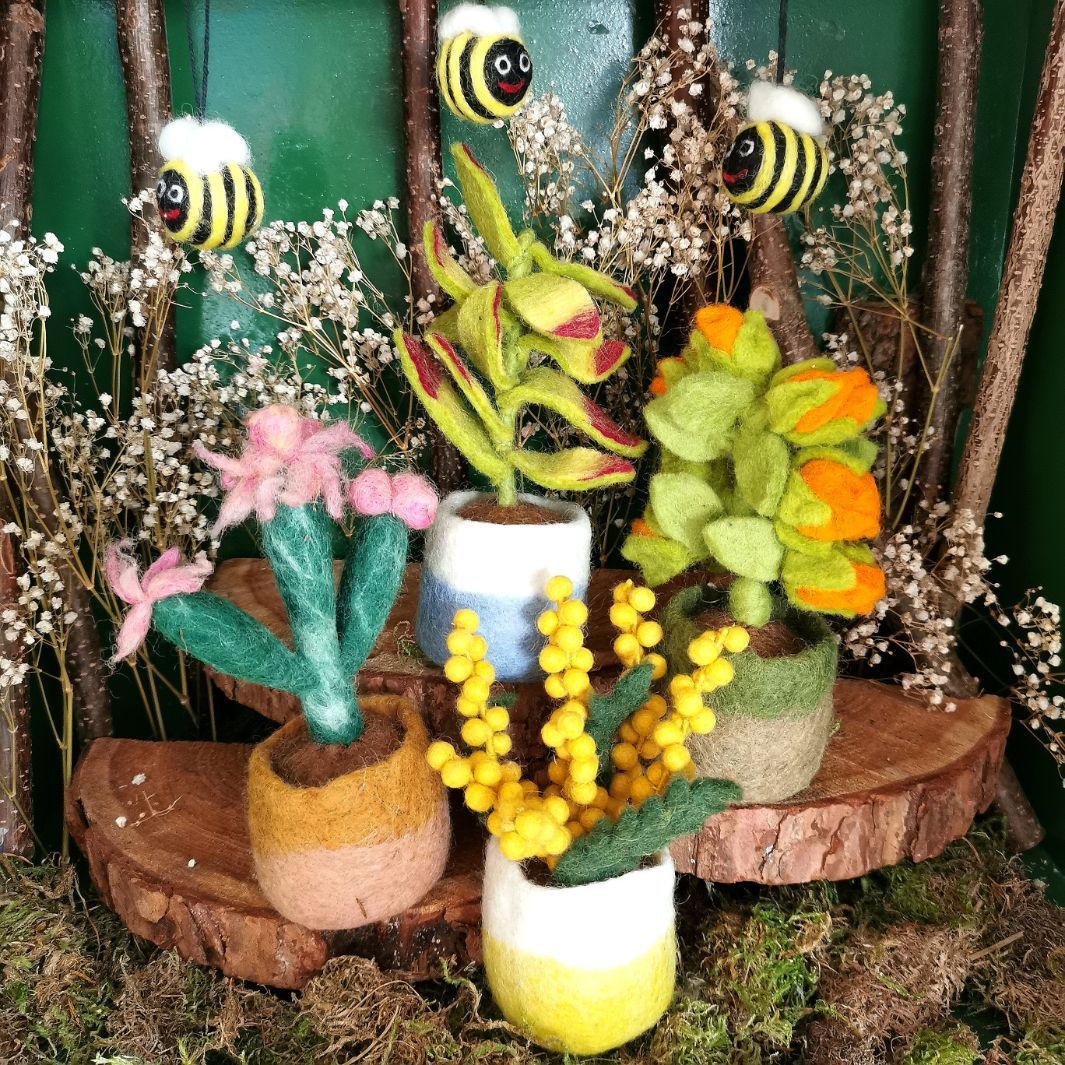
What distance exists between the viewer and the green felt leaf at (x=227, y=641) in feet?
2.91

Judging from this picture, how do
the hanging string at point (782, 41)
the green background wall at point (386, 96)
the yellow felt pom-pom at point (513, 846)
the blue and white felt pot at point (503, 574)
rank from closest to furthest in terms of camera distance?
the yellow felt pom-pom at point (513, 846)
the blue and white felt pot at point (503, 574)
the hanging string at point (782, 41)
the green background wall at point (386, 96)

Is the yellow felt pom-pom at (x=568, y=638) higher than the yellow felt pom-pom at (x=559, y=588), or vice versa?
the yellow felt pom-pom at (x=559, y=588)

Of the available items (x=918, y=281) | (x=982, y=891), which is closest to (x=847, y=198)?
(x=918, y=281)

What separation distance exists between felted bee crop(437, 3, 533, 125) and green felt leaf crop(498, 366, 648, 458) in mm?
340

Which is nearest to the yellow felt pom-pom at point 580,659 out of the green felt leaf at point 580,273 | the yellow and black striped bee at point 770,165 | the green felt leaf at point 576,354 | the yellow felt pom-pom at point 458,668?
the yellow felt pom-pom at point 458,668

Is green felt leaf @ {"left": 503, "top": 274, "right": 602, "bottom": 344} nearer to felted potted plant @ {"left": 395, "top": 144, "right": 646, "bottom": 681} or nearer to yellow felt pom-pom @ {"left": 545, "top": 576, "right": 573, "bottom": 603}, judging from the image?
felted potted plant @ {"left": 395, "top": 144, "right": 646, "bottom": 681}

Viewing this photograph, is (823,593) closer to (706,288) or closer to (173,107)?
(706,288)

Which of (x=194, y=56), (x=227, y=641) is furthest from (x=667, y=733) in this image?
(x=194, y=56)

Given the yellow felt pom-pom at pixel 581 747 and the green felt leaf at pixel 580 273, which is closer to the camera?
the yellow felt pom-pom at pixel 581 747

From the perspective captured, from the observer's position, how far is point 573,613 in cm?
92

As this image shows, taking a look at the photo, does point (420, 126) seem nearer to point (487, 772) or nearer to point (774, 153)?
point (774, 153)

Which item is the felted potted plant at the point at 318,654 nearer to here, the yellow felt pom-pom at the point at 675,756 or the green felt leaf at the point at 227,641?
the green felt leaf at the point at 227,641

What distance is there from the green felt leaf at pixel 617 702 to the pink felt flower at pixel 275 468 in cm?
37

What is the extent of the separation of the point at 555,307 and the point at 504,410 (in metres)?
0.15
